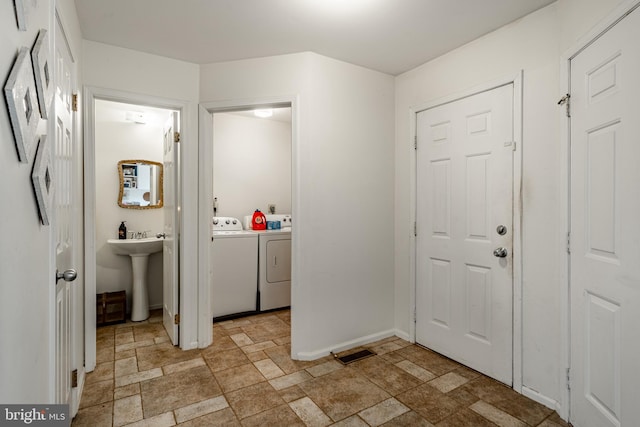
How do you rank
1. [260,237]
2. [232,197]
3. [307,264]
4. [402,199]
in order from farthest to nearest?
[232,197]
[260,237]
[402,199]
[307,264]

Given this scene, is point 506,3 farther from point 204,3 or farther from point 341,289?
point 341,289

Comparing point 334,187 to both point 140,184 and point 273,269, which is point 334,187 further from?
point 140,184

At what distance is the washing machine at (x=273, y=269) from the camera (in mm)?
3729

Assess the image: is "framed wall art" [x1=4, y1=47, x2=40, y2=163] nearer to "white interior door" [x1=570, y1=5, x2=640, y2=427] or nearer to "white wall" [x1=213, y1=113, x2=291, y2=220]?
"white interior door" [x1=570, y1=5, x2=640, y2=427]

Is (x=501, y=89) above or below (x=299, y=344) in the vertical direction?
above

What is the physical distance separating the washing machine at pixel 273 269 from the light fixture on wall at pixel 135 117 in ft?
5.95

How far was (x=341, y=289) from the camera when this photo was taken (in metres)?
2.76

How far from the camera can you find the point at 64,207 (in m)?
1.70

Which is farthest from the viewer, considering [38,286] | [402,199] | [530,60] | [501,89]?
[402,199]

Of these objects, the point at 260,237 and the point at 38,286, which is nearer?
the point at 38,286

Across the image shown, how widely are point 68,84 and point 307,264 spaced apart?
186 centimetres

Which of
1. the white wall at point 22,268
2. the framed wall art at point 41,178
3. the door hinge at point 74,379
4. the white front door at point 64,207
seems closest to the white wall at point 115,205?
the white front door at point 64,207

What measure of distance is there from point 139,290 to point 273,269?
4.60ft

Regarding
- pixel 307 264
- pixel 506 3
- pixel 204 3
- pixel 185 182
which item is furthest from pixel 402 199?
pixel 204 3
